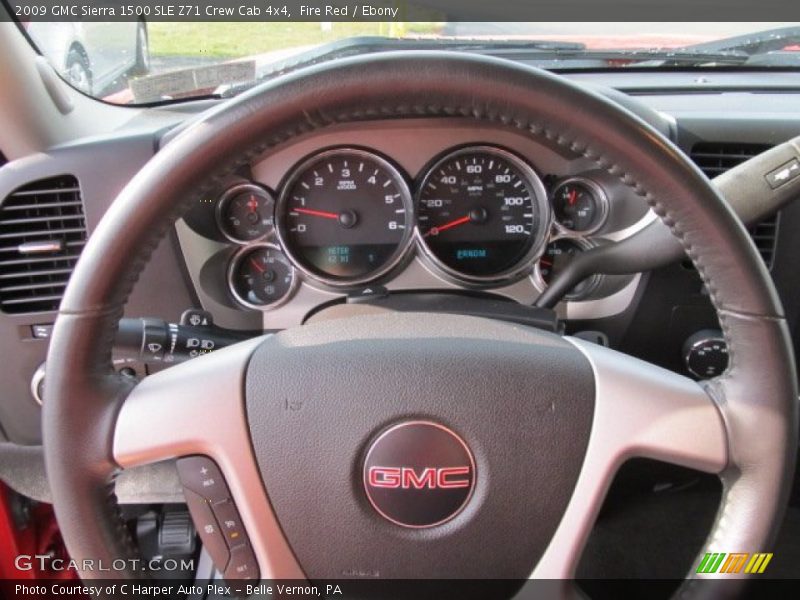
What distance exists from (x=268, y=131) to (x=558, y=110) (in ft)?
1.16

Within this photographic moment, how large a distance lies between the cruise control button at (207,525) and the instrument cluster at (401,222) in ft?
3.00

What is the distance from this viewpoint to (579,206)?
81.5 inches

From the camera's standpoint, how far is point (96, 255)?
0.99 m

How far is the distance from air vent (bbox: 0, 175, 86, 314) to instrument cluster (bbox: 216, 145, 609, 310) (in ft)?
1.17

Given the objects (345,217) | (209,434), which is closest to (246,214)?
(345,217)

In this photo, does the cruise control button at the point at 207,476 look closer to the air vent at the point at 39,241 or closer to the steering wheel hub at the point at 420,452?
the steering wheel hub at the point at 420,452

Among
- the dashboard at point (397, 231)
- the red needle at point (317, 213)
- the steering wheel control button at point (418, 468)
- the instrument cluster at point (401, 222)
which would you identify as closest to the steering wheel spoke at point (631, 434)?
the steering wheel control button at point (418, 468)

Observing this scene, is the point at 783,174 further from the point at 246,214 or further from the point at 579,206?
the point at 246,214

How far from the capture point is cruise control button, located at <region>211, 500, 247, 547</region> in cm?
112

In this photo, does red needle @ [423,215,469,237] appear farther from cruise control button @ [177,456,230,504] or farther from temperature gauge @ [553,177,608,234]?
cruise control button @ [177,456,230,504]

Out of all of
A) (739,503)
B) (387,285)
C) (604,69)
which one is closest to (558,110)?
(739,503)

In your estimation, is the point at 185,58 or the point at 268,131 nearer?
the point at 268,131

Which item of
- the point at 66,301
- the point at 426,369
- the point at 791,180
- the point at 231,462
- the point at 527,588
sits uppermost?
the point at 791,180
